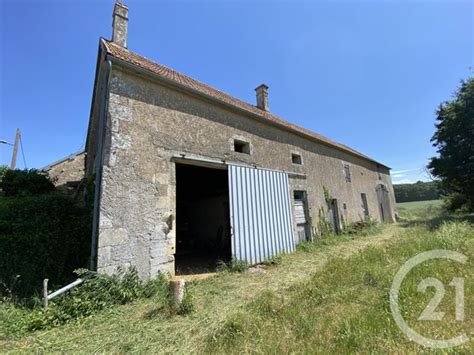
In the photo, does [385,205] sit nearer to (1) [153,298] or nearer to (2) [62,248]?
(1) [153,298]

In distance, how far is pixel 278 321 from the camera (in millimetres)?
3154

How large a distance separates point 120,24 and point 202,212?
8127 mm

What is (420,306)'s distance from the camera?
3055 millimetres

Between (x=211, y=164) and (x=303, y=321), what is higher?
(x=211, y=164)

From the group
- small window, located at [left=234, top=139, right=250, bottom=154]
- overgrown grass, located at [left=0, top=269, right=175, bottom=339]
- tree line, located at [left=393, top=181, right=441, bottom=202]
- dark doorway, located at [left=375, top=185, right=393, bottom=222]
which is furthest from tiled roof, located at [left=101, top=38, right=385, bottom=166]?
tree line, located at [left=393, top=181, right=441, bottom=202]

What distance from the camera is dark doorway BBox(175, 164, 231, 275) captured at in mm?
9938

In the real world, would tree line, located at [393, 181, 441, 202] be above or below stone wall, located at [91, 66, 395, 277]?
above

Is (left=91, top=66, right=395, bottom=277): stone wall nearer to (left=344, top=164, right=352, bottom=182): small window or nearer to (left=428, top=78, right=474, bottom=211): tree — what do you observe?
(left=344, top=164, right=352, bottom=182): small window

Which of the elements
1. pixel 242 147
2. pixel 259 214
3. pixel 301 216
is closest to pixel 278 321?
pixel 259 214

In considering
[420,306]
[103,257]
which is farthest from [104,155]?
[420,306]

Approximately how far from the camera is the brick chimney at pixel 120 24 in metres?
6.75

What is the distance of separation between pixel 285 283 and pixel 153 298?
8.50 ft

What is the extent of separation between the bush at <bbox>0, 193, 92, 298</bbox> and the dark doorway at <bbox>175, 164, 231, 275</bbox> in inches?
166

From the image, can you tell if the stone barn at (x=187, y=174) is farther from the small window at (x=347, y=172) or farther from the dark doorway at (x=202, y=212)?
the small window at (x=347, y=172)
